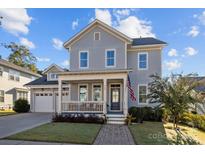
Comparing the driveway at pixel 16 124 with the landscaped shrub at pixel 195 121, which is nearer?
the driveway at pixel 16 124

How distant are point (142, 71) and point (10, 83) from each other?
63.3ft

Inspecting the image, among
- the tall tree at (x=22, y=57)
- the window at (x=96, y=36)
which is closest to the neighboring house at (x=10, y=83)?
the window at (x=96, y=36)

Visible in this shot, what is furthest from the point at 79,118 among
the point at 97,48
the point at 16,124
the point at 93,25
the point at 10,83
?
the point at 10,83

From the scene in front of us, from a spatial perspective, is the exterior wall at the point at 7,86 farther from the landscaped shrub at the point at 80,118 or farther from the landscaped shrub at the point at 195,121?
the landscaped shrub at the point at 195,121

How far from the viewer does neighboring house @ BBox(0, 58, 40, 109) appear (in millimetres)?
26172

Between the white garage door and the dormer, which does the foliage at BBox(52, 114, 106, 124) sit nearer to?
the white garage door

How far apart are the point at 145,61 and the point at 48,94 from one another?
11.8 m

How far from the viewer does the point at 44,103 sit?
22.9 metres

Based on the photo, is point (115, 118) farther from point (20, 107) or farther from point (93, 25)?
point (20, 107)

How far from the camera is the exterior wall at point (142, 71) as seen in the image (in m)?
17.3

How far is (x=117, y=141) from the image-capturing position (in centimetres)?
858

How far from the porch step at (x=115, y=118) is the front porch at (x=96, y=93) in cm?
32

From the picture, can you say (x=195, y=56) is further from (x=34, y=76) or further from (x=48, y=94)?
(x=34, y=76)

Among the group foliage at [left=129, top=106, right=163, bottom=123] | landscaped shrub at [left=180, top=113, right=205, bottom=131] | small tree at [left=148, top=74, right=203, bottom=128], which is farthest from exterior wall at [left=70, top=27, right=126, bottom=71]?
small tree at [left=148, top=74, right=203, bottom=128]
